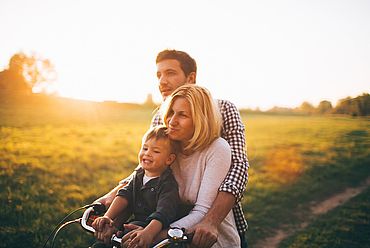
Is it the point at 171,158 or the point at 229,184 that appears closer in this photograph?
the point at 229,184

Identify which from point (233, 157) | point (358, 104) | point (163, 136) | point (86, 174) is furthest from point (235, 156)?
point (86, 174)

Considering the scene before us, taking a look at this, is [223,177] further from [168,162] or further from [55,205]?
[55,205]

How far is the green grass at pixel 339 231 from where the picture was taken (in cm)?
634

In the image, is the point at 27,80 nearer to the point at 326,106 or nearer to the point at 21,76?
the point at 21,76

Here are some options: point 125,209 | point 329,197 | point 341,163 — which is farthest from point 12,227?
point 341,163

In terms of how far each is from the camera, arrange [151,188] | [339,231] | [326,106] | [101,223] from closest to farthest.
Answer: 1. [101,223]
2. [151,188]
3. [339,231]
4. [326,106]

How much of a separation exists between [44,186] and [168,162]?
6532 mm

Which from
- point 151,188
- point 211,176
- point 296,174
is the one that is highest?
point 211,176

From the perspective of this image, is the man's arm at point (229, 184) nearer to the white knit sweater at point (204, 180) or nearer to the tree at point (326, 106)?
the white knit sweater at point (204, 180)

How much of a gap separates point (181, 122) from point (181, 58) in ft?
4.88

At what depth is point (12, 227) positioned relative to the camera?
5.98 m

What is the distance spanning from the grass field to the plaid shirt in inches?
155

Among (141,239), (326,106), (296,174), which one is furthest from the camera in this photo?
(326,106)

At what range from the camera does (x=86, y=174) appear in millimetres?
9945
